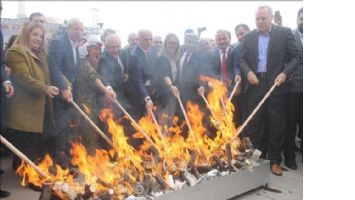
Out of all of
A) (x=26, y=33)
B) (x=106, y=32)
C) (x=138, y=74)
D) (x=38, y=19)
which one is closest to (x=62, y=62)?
(x=26, y=33)

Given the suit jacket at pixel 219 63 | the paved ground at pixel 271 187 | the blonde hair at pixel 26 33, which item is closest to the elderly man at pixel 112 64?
the blonde hair at pixel 26 33

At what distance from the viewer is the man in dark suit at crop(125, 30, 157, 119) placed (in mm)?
5391

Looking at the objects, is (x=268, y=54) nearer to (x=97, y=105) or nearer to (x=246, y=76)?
(x=246, y=76)

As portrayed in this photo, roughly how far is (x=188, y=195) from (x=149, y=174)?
412mm

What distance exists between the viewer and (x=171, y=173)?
3.68 m

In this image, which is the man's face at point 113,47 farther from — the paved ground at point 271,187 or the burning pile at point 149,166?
the paved ground at point 271,187

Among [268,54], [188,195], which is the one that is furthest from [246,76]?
[188,195]

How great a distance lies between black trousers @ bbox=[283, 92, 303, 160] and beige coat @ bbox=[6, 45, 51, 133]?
3.34m

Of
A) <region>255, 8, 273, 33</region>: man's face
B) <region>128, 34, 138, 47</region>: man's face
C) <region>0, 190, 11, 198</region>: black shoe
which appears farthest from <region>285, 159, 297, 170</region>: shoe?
<region>0, 190, 11, 198</region>: black shoe

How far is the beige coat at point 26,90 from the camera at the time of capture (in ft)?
14.0

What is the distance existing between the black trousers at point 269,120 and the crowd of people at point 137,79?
1 centimetres

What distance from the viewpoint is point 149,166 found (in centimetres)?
360

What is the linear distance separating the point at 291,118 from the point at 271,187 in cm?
141

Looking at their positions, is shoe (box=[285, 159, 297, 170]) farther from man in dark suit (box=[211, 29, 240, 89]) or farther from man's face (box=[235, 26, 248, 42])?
man's face (box=[235, 26, 248, 42])
